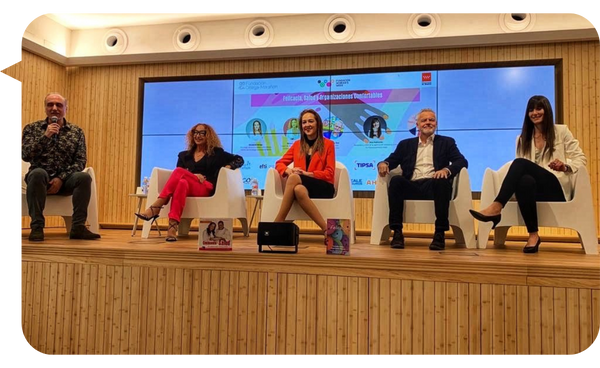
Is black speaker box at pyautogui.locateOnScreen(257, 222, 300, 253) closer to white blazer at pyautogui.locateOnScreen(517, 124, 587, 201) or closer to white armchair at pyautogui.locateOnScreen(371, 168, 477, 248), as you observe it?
white armchair at pyautogui.locateOnScreen(371, 168, 477, 248)

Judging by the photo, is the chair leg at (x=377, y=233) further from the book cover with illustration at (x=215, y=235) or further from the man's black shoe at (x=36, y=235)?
the man's black shoe at (x=36, y=235)

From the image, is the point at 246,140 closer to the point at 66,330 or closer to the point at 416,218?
the point at 416,218

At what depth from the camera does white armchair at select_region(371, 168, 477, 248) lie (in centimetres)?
320

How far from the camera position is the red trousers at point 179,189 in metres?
3.47

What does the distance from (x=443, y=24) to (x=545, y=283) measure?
3.91 m

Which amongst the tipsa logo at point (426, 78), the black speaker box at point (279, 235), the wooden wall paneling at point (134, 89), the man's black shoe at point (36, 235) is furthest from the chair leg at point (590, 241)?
the man's black shoe at point (36, 235)

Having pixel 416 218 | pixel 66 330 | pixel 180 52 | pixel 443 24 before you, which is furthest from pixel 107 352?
pixel 443 24

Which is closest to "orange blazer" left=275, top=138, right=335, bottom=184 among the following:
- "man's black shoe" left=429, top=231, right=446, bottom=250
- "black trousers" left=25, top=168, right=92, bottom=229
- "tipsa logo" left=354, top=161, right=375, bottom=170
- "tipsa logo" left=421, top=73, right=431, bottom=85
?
"man's black shoe" left=429, top=231, right=446, bottom=250

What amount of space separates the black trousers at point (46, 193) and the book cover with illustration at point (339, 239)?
1.92m

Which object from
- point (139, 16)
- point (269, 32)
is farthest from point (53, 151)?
point (269, 32)

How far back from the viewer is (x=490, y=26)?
5.19 metres

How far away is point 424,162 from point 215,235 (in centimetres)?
162

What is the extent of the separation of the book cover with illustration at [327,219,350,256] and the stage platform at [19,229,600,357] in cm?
6

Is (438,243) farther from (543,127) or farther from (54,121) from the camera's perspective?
(54,121)
